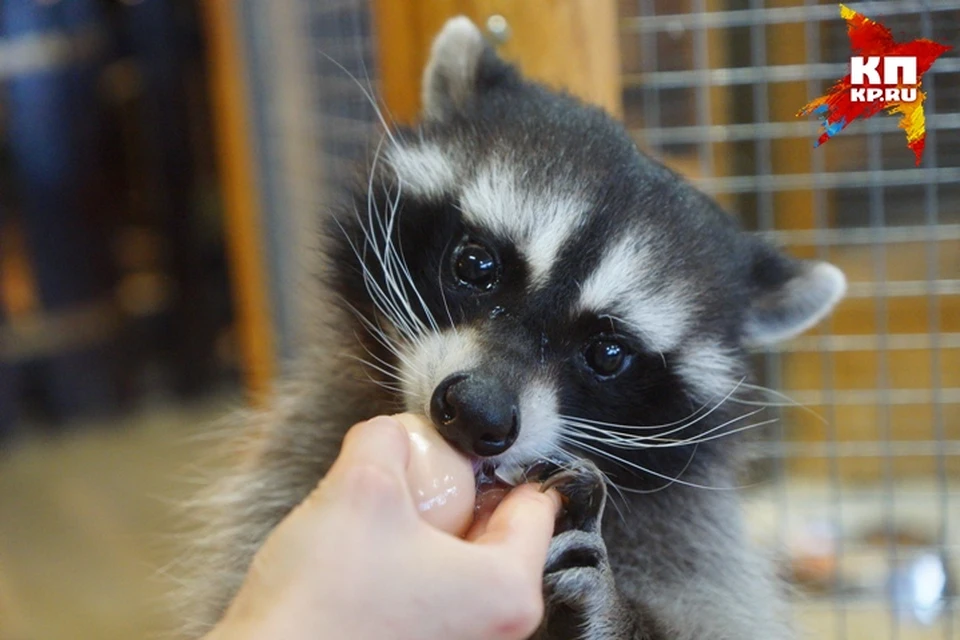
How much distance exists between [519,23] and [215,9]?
910 mm

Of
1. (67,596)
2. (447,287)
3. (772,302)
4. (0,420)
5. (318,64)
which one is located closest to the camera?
(447,287)

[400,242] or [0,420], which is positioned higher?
[400,242]

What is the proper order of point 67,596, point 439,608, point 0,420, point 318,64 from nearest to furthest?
point 439,608 → point 318,64 → point 67,596 → point 0,420

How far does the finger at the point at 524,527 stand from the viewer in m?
0.74

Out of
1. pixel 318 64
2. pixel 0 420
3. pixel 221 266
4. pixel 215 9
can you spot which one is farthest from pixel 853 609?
pixel 0 420

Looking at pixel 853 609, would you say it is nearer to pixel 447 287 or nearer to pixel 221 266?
pixel 447 287

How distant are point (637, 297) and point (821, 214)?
0.66m

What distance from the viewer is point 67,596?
2.45 m


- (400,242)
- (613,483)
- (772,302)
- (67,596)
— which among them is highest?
(400,242)

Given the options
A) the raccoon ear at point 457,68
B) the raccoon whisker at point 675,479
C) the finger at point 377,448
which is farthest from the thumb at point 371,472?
the raccoon ear at point 457,68

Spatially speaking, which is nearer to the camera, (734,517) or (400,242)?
A: (400,242)

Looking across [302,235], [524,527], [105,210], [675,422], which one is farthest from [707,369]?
[105,210]

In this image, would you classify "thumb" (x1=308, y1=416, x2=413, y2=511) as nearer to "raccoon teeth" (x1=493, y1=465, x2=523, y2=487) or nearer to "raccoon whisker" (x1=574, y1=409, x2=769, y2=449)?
"raccoon teeth" (x1=493, y1=465, x2=523, y2=487)

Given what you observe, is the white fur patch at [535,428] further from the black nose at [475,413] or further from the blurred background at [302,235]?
the blurred background at [302,235]
